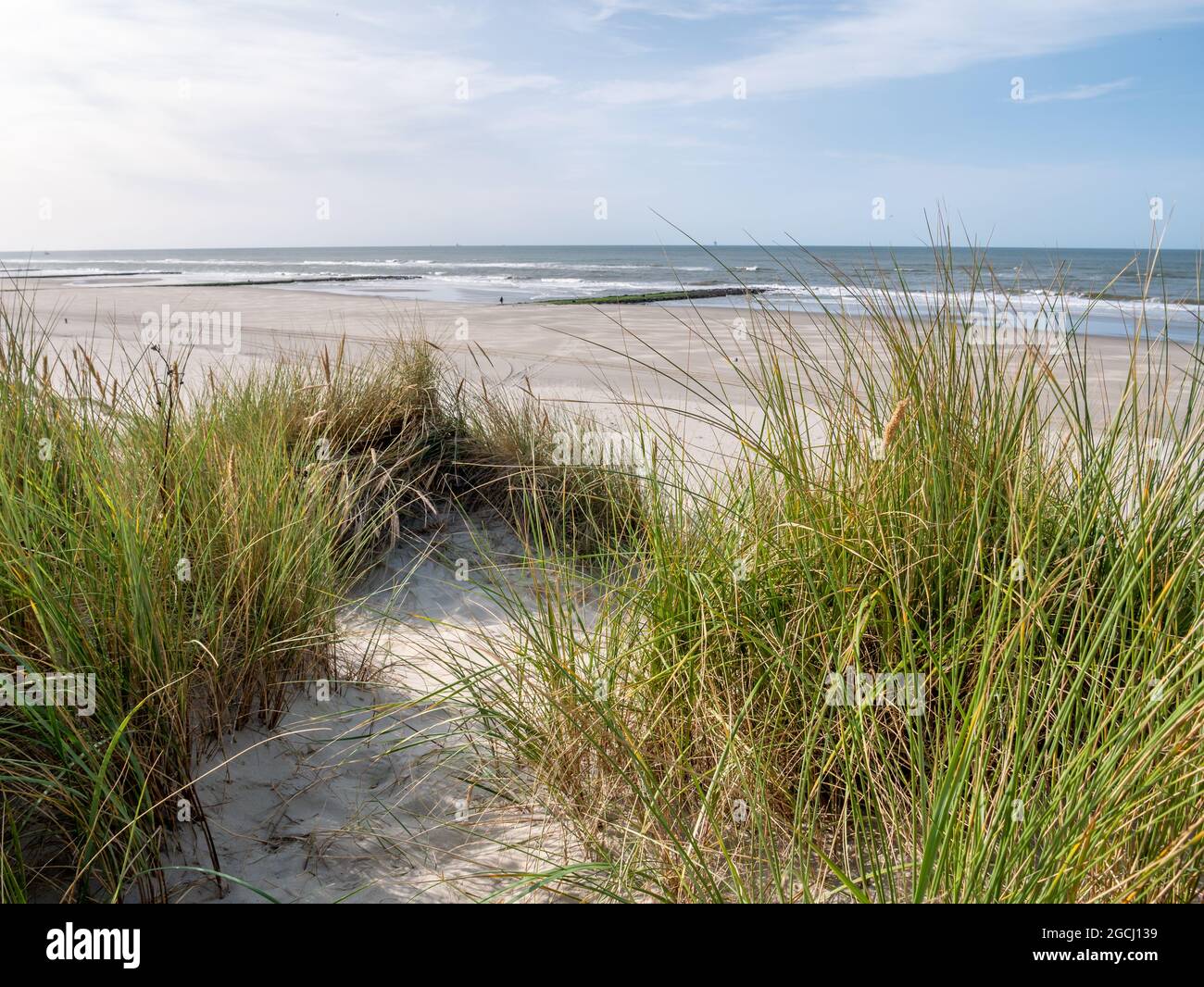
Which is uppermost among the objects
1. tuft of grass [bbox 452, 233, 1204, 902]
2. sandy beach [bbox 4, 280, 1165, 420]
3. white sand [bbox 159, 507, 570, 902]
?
sandy beach [bbox 4, 280, 1165, 420]

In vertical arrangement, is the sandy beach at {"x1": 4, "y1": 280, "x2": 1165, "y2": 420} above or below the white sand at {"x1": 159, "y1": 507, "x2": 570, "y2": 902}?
above

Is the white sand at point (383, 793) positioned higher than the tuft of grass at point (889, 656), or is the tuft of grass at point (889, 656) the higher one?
the tuft of grass at point (889, 656)

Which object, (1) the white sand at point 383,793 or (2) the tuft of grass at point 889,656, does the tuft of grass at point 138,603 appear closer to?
(1) the white sand at point 383,793

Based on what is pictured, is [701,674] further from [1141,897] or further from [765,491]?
[1141,897]

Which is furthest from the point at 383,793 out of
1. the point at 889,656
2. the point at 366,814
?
the point at 889,656

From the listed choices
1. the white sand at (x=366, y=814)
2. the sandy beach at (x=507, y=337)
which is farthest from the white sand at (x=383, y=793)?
the sandy beach at (x=507, y=337)

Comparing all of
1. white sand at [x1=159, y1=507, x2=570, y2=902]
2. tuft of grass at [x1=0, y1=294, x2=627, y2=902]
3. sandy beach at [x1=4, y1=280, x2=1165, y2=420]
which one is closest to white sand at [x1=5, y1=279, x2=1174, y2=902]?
white sand at [x1=159, y1=507, x2=570, y2=902]

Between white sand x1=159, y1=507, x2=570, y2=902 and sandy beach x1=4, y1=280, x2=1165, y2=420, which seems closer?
white sand x1=159, y1=507, x2=570, y2=902

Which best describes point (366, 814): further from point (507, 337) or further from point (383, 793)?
point (507, 337)

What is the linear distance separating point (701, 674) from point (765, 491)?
2.26 feet

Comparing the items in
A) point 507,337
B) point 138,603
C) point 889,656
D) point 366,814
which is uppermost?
point 507,337

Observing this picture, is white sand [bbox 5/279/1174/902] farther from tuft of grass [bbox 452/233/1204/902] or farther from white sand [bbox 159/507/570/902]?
tuft of grass [bbox 452/233/1204/902]

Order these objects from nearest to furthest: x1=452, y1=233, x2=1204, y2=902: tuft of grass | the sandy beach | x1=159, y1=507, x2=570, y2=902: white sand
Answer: x1=452, y1=233, x2=1204, y2=902: tuft of grass
x1=159, y1=507, x2=570, y2=902: white sand
the sandy beach
